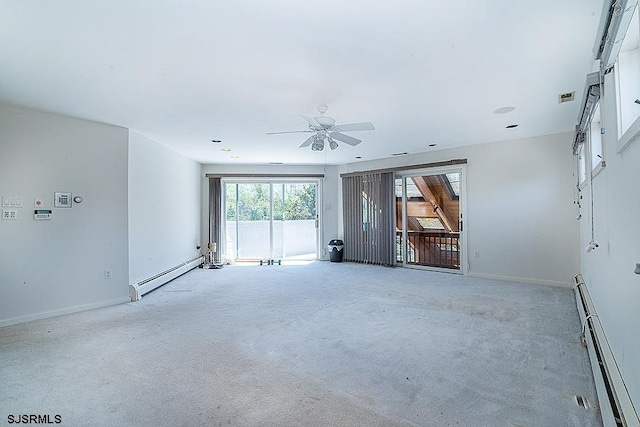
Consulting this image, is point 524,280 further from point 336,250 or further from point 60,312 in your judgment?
point 60,312

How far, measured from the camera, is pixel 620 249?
5.85 ft

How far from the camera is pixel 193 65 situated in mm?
2482

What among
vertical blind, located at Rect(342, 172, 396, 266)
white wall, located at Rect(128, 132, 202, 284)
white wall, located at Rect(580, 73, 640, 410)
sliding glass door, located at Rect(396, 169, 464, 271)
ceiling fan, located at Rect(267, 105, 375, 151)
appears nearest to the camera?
white wall, located at Rect(580, 73, 640, 410)

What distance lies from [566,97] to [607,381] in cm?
279

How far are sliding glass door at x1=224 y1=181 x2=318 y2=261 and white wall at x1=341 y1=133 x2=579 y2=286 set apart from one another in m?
3.53

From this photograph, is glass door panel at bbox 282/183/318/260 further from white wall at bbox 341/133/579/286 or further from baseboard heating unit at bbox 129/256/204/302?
white wall at bbox 341/133/579/286

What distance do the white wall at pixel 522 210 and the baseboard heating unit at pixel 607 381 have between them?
2358 mm

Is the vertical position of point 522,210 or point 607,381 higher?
point 522,210

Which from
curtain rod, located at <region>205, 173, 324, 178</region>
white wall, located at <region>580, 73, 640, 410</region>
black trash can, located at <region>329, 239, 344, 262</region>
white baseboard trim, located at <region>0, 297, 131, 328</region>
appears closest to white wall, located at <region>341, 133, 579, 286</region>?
white wall, located at <region>580, 73, 640, 410</region>

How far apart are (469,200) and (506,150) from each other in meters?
1.01

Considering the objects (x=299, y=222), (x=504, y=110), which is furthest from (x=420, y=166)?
(x=299, y=222)

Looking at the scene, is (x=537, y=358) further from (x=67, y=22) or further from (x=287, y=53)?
(x=67, y=22)

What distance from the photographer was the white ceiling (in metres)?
1.85

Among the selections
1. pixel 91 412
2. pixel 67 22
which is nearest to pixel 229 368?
pixel 91 412
